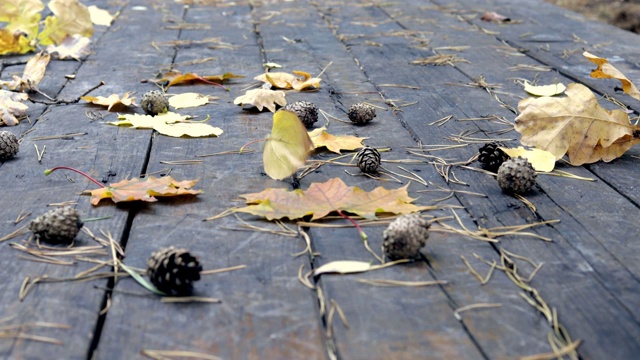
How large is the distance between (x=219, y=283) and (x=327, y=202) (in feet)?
1.27

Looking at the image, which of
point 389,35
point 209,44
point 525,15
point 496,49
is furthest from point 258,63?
point 525,15

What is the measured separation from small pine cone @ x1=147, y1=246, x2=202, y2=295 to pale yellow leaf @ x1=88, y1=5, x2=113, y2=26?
121 inches

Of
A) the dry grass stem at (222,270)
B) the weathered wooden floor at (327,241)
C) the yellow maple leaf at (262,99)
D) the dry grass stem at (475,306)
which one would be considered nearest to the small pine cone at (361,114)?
the weathered wooden floor at (327,241)

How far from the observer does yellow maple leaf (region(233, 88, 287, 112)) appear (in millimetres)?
2340

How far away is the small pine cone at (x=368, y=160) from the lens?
180 cm

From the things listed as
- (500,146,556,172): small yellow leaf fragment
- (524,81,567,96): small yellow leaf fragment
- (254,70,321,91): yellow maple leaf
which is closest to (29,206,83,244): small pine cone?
(500,146,556,172): small yellow leaf fragment

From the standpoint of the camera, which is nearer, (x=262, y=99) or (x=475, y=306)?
(x=475, y=306)

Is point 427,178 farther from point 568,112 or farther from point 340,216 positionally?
point 568,112

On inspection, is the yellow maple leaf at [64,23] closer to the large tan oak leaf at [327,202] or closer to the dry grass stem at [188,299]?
the large tan oak leaf at [327,202]

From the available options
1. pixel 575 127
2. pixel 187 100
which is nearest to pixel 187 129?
pixel 187 100

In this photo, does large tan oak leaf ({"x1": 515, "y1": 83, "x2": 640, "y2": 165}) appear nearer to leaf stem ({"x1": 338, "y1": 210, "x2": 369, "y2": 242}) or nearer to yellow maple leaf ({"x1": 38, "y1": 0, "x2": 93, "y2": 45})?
leaf stem ({"x1": 338, "y1": 210, "x2": 369, "y2": 242})

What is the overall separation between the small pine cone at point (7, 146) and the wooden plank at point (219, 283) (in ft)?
1.21

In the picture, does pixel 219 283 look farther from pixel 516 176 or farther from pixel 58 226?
pixel 516 176

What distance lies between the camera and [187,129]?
2.13 meters
